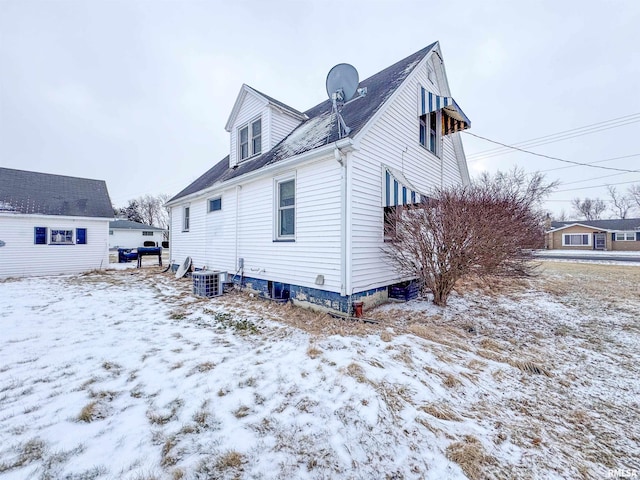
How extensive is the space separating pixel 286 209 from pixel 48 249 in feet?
43.8

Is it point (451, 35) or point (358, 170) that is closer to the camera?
point (358, 170)

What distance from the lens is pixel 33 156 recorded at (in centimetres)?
2291

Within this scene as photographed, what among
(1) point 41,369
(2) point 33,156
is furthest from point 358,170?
(2) point 33,156

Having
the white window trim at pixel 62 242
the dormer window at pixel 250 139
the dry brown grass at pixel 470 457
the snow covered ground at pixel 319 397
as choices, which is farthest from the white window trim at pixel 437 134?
the white window trim at pixel 62 242

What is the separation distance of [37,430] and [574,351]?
6.47 metres

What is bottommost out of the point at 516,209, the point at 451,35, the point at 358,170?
the point at 516,209

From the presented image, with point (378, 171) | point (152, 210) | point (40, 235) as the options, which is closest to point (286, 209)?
point (378, 171)

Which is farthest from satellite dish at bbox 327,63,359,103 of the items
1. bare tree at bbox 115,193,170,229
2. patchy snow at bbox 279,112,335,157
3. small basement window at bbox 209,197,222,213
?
bare tree at bbox 115,193,170,229

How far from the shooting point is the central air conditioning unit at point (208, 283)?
7633mm

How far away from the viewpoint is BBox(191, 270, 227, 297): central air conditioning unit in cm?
763

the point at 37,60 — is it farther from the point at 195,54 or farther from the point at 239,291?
the point at 239,291

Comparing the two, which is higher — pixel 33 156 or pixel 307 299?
pixel 33 156

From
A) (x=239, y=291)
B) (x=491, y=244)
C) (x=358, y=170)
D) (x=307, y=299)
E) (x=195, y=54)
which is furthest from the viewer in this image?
(x=195, y=54)

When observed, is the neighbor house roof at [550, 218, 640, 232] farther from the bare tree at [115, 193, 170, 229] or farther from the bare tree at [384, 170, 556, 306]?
the bare tree at [115, 193, 170, 229]
